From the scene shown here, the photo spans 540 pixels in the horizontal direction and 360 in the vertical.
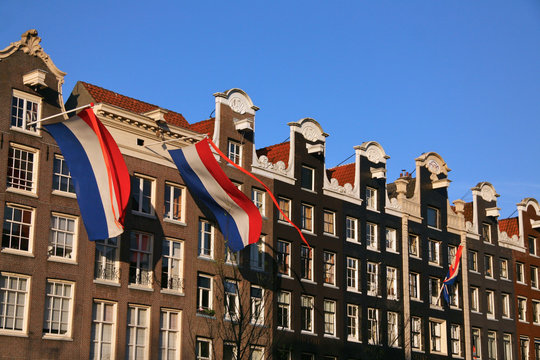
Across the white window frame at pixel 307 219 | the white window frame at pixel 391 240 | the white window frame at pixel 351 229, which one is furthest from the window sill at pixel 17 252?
the white window frame at pixel 391 240

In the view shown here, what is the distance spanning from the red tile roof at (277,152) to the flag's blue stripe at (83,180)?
60.2ft

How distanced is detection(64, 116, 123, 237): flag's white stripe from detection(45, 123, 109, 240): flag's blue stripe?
160mm

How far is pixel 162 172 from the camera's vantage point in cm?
5172

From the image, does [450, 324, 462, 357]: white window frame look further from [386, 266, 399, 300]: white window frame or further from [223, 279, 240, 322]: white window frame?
[223, 279, 240, 322]: white window frame

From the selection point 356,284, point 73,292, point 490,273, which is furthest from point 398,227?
point 73,292

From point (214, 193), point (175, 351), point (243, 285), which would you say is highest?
point (214, 193)

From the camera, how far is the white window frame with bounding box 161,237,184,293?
167 feet

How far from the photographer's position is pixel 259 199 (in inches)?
2281

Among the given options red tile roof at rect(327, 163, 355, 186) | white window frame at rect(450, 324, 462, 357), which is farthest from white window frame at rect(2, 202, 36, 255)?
white window frame at rect(450, 324, 462, 357)

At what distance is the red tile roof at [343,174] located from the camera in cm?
6600

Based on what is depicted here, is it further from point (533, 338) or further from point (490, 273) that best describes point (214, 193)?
point (533, 338)

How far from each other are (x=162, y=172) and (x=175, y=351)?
392 inches

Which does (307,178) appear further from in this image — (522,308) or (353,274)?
(522,308)

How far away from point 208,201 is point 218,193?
0.93 m
